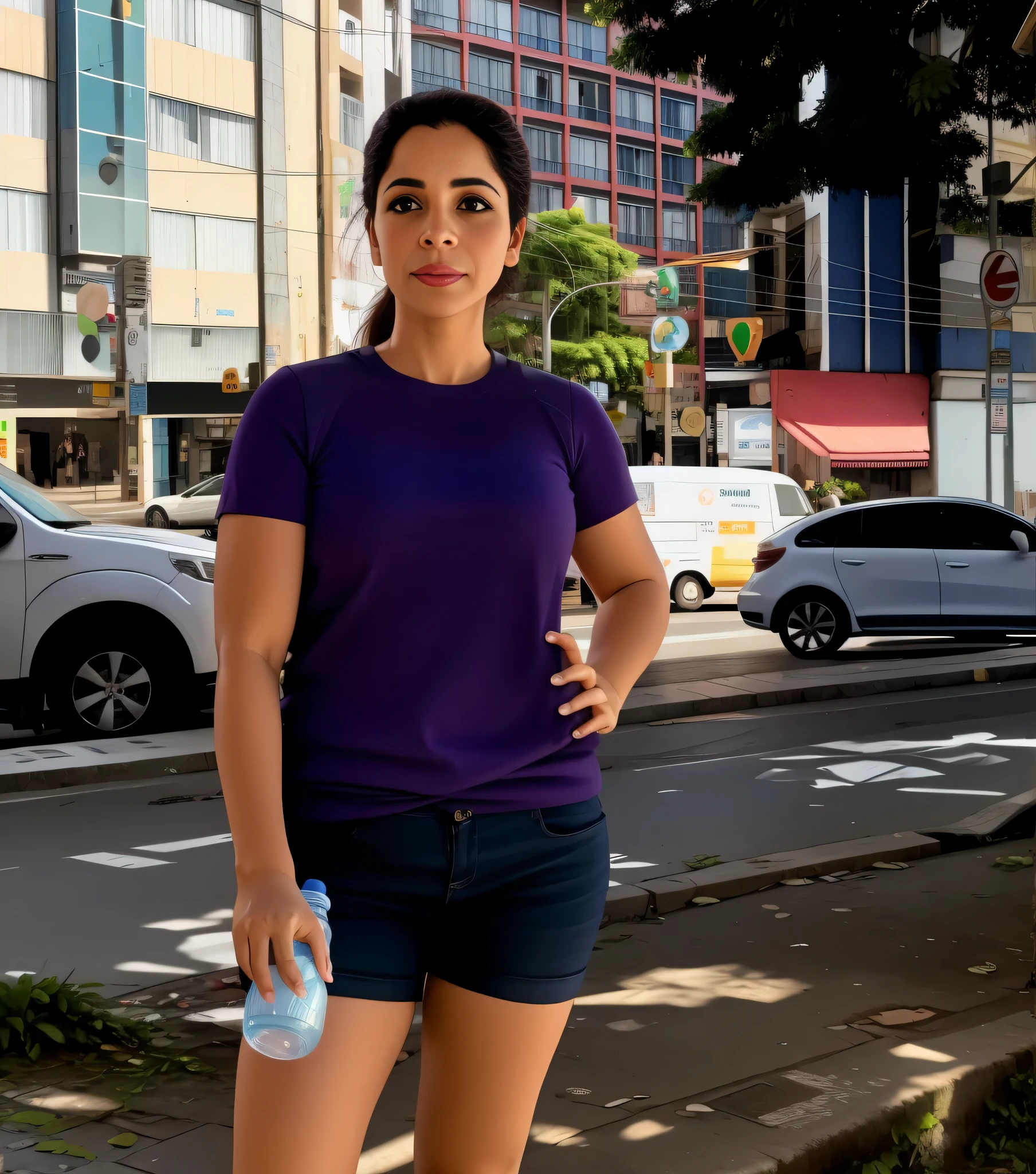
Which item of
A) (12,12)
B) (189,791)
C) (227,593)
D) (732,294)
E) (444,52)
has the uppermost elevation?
(444,52)

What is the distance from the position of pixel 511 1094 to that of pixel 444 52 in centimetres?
6508

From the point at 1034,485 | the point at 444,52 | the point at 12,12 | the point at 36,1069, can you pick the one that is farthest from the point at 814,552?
the point at 444,52

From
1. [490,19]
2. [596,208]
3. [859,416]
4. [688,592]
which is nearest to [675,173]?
[596,208]

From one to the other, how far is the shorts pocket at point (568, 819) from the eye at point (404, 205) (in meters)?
0.80

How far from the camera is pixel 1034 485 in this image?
125 feet

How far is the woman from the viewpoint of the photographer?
5.62ft

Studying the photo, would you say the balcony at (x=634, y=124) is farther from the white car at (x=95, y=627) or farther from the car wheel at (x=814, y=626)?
the white car at (x=95, y=627)

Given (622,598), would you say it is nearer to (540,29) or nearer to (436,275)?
(436,275)

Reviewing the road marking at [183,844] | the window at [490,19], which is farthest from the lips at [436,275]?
the window at [490,19]

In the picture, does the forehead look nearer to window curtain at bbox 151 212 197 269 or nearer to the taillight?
the taillight

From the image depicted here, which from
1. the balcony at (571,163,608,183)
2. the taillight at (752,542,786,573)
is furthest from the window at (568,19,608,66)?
the taillight at (752,542,786,573)

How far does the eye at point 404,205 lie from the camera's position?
6.44 feet

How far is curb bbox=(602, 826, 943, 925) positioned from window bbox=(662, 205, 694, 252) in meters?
63.0

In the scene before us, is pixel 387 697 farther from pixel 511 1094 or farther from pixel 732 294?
pixel 732 294
